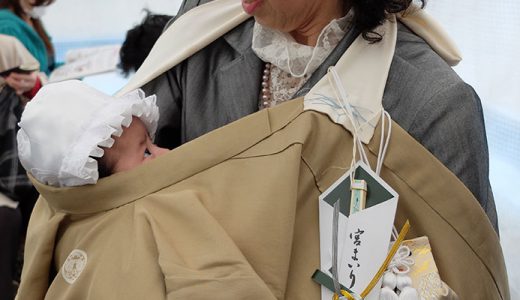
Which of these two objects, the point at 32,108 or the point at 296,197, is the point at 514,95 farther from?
the point at 32,108

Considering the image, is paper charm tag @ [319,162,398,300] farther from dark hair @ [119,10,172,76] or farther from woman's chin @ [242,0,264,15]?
dark hair @ [119,10,172,76]

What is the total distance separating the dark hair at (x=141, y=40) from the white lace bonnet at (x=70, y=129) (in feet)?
3.86

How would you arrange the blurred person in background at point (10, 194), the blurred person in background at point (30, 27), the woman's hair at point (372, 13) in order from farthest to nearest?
the blurred person in background at point (30, 27) → the blurred person in background at point (10, 194) → the woman's hair at point (372, 13)

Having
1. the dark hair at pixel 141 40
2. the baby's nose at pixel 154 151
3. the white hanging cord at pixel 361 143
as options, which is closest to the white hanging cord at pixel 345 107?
the white hanging cord at pixel 361 143

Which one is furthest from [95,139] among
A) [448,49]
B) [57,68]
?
[57,68]

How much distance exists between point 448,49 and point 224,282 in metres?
0.54

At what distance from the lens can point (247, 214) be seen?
2.81ft

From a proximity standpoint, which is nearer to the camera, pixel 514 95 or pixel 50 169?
pixel 50 169

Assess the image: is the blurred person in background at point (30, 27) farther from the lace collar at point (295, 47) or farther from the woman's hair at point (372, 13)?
the woman's hair at point (372, 13)

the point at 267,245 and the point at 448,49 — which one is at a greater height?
the point at 448,49

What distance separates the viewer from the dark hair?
2137 mm

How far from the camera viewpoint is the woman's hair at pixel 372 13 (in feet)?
3.35

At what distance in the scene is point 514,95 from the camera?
1975mm

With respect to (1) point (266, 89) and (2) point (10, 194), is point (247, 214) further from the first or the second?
(2) point (10, 194)
